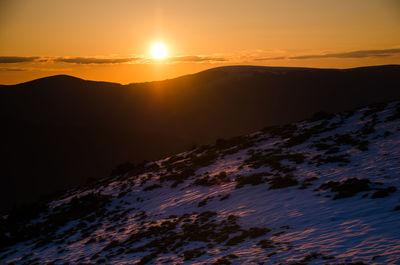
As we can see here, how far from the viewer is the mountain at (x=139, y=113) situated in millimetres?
47688

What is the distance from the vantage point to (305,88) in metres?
94.8

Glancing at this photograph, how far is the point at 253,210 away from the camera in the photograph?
11172mm

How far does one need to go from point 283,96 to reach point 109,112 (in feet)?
180

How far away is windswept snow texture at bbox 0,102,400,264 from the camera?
796 cm

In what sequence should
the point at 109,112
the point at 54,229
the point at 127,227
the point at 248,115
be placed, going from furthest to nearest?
1. the point at 109,112
2. the point at 248,115
3. the point at 54,229
4. the point at 127,227

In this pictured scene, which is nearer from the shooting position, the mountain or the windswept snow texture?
the windswept snow texture

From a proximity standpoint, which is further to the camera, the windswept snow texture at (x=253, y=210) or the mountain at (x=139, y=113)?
the mountain at (x=139, y=113)

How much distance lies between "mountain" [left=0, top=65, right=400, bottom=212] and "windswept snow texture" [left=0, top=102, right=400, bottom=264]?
25.8 metres

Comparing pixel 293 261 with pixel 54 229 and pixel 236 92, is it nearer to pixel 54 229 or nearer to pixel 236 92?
pixel 54 229

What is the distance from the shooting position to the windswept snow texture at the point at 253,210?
796cm

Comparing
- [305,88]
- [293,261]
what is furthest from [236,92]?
[293,261]

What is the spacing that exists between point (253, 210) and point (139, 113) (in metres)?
78.3

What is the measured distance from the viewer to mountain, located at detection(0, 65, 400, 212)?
47688 millimetres

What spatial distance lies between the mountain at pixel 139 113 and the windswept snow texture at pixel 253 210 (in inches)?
1016
